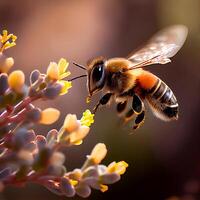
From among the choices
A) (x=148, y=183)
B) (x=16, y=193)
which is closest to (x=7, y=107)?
(x=16, y=193)

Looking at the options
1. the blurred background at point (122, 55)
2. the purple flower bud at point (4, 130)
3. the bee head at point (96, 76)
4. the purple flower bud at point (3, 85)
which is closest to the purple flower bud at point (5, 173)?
the purple flower bud at point (4, 130)

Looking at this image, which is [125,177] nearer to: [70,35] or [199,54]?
[199,54]

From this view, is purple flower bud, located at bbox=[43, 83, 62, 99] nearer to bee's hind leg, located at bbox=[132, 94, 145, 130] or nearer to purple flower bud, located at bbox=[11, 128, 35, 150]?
purple flower bud, located at bbox=[11, 128, 35, 150]

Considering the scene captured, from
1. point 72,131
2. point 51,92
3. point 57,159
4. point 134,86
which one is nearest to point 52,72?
point 51,92

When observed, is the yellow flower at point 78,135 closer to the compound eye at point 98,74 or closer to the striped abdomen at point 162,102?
the compound eye at point 98,74

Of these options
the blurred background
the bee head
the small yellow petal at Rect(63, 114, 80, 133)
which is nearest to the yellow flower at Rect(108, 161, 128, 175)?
the small yellow petal at Rect(63, 114, 80, 133)

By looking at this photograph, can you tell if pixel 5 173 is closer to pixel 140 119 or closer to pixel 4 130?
pixel 4 130
